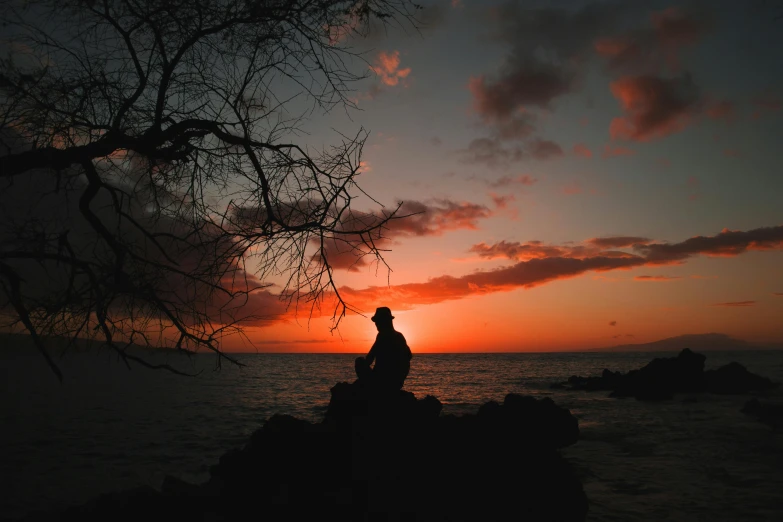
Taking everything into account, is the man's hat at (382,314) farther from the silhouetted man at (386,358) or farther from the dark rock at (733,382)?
the dark rock at (733,382)

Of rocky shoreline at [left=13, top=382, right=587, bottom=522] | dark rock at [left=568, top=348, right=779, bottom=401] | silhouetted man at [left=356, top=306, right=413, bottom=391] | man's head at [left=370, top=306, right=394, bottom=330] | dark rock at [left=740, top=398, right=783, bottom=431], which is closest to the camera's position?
rocky shoreline at [left=13, top=382, right=587, bottom=522]

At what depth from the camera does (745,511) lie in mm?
7426

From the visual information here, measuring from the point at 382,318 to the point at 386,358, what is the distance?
817mm

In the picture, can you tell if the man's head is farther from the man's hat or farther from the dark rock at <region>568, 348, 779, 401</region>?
the dark rock at <region>568, 348, 779, 401</region>

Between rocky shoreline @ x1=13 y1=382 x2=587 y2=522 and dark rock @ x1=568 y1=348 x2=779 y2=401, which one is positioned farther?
dark rock @ x1=568 y1=348 x2=779 y2=401

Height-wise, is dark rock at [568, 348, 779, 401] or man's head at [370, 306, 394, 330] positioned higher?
man's head at [370, 306, 394, 330]

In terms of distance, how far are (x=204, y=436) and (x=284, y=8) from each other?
16.2m

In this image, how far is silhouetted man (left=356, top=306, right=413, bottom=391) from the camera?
8.52 meters

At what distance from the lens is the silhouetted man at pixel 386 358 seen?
8523mm

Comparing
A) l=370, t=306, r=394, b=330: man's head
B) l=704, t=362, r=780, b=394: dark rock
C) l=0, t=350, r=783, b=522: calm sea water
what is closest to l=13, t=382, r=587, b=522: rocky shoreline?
l=370, t=306, r=394, b=330: man's head

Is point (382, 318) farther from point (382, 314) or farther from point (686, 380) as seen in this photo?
point (686, 380)

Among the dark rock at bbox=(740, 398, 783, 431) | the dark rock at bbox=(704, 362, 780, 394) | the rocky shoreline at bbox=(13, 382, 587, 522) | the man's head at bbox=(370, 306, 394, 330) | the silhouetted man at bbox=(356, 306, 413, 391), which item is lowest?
the dark rock at bbox=(704, 362, 780, 394)

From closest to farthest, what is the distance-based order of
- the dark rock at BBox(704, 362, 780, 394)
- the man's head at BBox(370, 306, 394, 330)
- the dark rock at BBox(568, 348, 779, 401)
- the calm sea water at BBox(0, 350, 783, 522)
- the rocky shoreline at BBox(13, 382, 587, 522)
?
the rocky shoreline at BBox(13, 382, 587, 522), the calm sea water at BBox(0, 350, 783, 522), the man's head at BBox(370, 306, 394, 330), the dark rock at BBox(704, 362, 780, 394), the dark rock at BBox(568, 348, 779, 401)

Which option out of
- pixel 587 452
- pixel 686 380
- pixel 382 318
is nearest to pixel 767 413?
pixel 587 452
